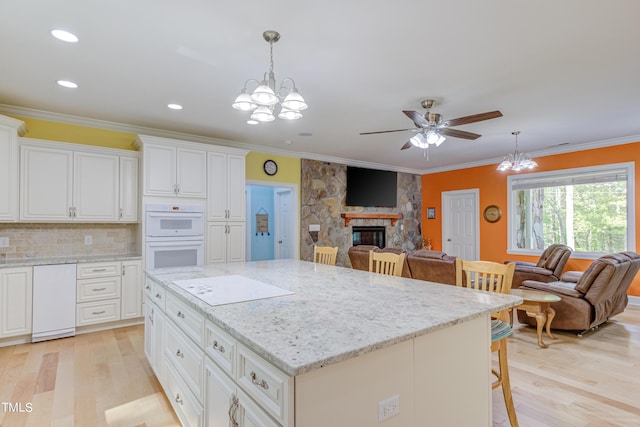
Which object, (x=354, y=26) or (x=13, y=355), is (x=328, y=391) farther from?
(x=13, y=355)

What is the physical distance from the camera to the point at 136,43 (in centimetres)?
238

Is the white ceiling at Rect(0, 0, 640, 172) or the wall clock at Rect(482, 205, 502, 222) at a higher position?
the white ceiling at Rect(0, 0, 640, 172)

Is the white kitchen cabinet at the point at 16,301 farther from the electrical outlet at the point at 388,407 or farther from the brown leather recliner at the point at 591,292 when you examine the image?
the brown leather recliner at the point at 591,292

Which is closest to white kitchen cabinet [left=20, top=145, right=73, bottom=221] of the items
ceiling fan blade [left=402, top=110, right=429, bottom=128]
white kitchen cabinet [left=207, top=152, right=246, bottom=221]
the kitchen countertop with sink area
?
the kitchen countertop with sink area

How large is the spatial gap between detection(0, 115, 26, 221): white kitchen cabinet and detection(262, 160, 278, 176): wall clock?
3.13m

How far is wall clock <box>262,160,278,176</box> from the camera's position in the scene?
5.72m

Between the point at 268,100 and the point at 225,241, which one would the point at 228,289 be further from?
the point at 225,241

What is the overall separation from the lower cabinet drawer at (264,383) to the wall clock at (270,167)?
4.65 m

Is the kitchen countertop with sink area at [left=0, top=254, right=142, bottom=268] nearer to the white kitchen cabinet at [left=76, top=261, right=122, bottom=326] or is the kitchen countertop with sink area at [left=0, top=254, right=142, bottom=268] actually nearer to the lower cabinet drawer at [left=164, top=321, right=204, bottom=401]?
the white kitchen cabinet at [left=76, top=261, right=122, bottom=326]

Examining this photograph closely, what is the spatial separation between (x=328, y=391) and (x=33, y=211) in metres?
4.15

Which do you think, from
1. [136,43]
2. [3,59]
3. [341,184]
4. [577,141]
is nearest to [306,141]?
[341,184]

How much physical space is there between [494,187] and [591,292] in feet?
11.8

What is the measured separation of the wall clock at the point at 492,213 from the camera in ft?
21.8

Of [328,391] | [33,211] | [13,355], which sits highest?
[33,211]
